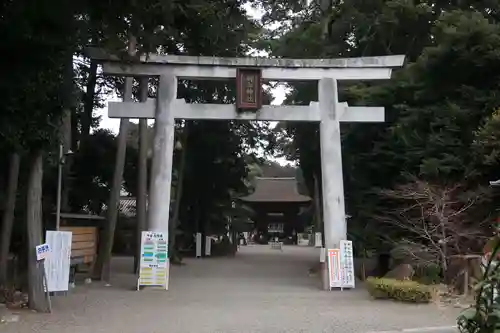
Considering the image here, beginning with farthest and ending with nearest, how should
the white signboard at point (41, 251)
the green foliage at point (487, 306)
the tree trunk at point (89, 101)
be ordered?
the tree trunk at point (89, 101), the white signboard at point (41, 251), the green foliage at point (487, 306)

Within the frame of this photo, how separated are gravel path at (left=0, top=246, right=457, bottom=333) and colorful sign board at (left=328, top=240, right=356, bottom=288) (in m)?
0.37

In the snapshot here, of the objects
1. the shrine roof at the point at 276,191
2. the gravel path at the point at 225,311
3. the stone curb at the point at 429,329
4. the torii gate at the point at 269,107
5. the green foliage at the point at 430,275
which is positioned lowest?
the stone curb at the point at 429,329

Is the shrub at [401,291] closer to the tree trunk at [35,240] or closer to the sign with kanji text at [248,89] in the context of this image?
the sign with kanji text at [248,89]

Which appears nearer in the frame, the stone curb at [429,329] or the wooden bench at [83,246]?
the stone curb at [429,329]

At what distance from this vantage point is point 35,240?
11.6m

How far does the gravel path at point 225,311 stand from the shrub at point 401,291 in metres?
0.32

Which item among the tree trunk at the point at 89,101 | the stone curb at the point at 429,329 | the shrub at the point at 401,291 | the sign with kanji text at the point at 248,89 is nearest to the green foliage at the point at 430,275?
the shrub at the point at 401,291

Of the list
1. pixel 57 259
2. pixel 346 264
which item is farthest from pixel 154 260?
pixel 346 264

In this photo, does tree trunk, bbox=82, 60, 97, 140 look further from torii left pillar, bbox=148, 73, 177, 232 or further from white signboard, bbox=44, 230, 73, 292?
white signboard, bbox=44, 230, 73, 292

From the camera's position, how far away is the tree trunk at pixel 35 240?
11.3 meters

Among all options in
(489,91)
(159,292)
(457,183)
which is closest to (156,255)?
(159,292)

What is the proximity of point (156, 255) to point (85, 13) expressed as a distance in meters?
7.08

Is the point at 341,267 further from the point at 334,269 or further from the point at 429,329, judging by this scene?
the point at 429,329

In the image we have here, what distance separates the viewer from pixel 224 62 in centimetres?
1639
